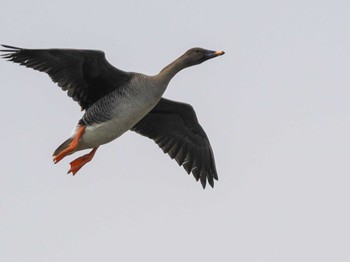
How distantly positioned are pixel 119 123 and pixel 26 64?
2.31 m

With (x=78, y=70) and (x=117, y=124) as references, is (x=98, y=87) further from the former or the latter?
(x=117, y=124)

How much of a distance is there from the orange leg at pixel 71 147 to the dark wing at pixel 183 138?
269cm

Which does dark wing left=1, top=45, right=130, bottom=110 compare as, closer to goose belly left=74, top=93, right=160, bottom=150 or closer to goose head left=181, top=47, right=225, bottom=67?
goose belly left=74, top=93, right=160, bottom=150

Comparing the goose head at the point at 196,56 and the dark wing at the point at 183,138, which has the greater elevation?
the goose head at the point at 196,56

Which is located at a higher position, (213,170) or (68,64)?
(68,64)

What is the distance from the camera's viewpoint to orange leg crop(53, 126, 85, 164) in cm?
2469

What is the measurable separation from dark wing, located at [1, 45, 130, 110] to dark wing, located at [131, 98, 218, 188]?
Result: 7.46ft

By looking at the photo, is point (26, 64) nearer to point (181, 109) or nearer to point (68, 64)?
point (68, 64)

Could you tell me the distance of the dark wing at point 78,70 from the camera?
24.1 metres

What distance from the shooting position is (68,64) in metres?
24.4

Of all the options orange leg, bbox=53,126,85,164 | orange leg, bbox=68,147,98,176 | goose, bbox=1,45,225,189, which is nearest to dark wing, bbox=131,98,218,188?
orange leg, bbox=68,147,98,176

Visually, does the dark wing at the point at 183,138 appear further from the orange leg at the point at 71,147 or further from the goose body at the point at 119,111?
the orange leg at the point at 71,147

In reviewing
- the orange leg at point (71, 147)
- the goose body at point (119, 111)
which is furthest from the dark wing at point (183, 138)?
the orange leg at point (71, 147)

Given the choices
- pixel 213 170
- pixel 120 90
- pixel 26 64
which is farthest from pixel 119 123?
pixel 213 170
